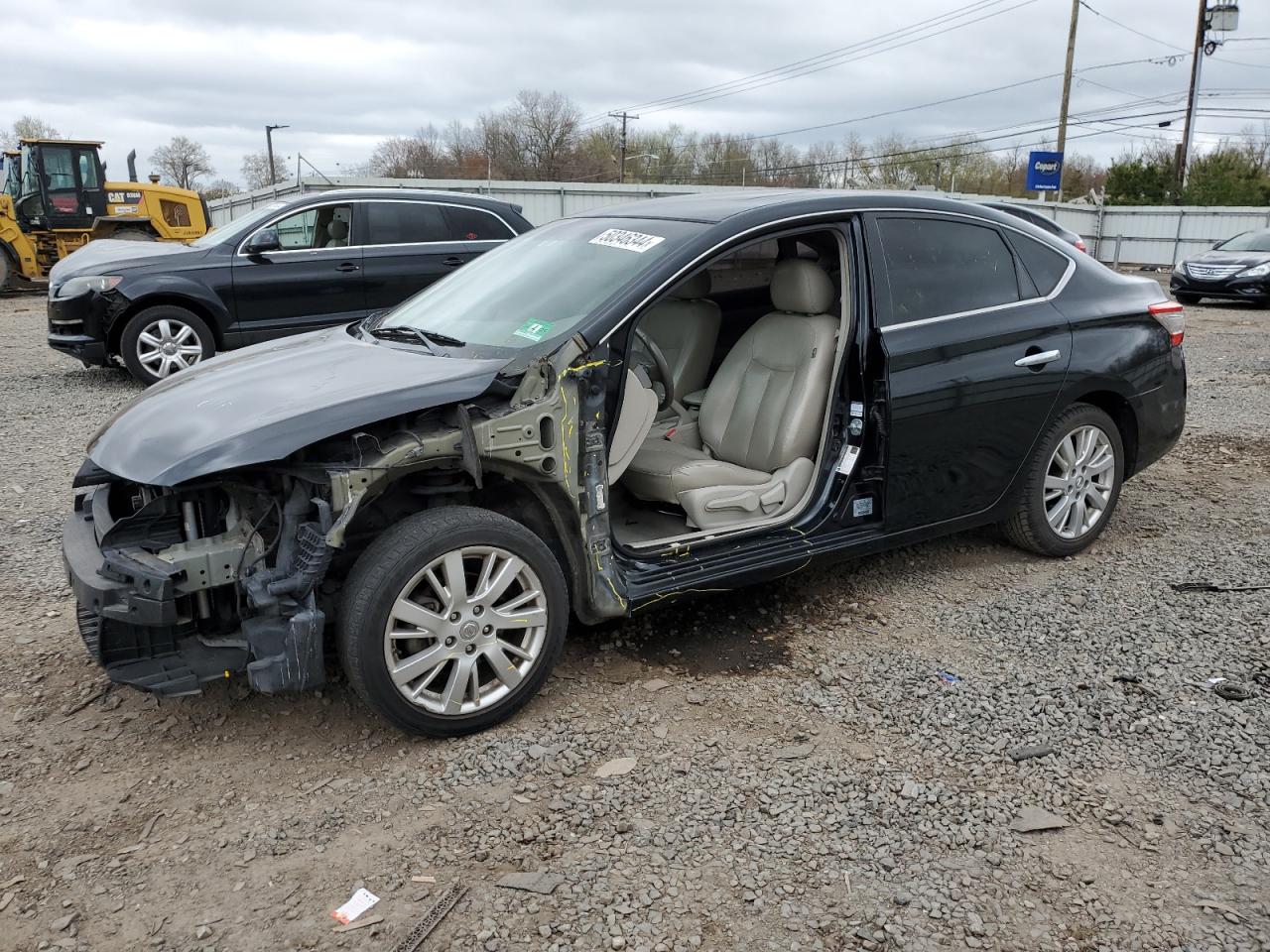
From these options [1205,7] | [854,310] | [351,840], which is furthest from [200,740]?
[1205,7]

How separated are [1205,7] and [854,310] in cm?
3665

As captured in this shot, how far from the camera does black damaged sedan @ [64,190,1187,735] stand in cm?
295

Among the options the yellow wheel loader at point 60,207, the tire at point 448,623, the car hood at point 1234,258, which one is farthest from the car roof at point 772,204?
the yellow wheel loader at point 60,207

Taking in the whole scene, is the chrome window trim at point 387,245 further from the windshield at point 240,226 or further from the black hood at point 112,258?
the black hood at point 112,258

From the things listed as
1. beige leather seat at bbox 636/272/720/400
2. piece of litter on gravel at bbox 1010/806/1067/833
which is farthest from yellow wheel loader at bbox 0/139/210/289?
piece of litter on gravel at bbox 1010/806/1067/833

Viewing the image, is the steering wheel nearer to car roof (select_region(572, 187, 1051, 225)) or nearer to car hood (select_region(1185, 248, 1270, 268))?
car roof (select_region(572, 187, 1051, 225))

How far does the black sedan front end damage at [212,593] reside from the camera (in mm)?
2873

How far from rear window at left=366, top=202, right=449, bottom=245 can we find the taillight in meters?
6.80

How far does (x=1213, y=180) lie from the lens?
36406 mm

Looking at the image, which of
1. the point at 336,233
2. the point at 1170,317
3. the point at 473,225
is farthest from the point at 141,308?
the point at 1170,317

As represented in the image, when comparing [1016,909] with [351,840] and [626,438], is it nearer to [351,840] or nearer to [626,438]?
[351,840]

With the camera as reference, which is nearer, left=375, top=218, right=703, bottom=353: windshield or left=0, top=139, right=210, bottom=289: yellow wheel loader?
left=375, top=218, right=703, bottom=353: windshield

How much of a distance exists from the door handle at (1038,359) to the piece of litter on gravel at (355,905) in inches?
129

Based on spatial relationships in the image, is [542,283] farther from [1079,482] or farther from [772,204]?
[1079,482]
